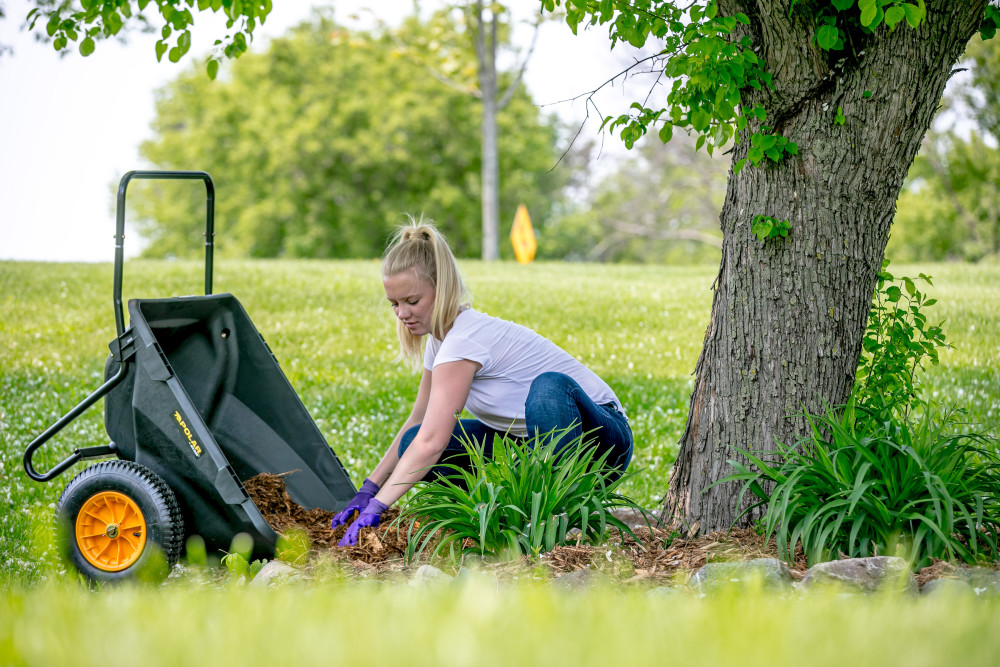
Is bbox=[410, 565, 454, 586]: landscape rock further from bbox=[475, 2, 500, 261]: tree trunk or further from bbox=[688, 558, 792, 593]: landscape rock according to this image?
bbox=[475, 2, 500, 261]: tree trunk

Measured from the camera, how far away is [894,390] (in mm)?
3934


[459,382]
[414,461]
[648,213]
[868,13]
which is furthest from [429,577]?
[648,213]

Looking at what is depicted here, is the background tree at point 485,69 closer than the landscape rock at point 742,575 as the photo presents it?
No

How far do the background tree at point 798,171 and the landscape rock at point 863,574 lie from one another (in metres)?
0.79

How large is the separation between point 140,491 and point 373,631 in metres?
1.93

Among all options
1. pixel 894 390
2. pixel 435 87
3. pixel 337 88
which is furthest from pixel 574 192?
pixel 894 390

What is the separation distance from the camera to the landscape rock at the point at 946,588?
232 centimetres

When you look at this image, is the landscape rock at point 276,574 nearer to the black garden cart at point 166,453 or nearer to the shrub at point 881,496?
the black garden cart at point 166,453

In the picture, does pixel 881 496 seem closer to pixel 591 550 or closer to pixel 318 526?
pixel 591 550

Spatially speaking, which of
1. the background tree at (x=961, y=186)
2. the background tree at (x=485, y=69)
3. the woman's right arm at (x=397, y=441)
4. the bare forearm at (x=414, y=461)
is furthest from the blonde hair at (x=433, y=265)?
the background tree at (x=961, y=186)

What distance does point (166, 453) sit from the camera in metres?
3.43

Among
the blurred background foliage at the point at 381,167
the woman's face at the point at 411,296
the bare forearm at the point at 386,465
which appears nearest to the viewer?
the woman's face at the point at 411,296

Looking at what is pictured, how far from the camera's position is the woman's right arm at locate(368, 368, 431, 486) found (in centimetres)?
393

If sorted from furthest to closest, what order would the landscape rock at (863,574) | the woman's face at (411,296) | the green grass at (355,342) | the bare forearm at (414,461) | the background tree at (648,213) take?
the background tree at (648,213) → the green grass at (355,342) → the woman's face at (411,296) → the bare forearm at (414,461) → the landscape rock at (863,574)
